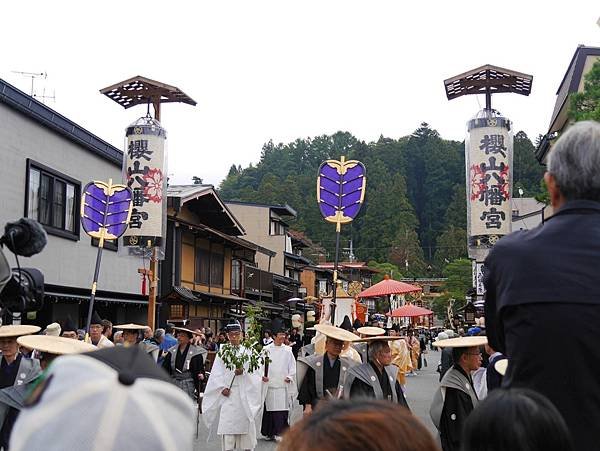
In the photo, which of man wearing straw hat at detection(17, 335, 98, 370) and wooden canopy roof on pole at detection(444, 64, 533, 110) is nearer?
man wearing straw hat at detection(17, 335, 98, 370)

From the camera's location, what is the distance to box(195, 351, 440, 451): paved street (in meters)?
12.7

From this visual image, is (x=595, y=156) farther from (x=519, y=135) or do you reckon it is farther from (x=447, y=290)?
(x=519, y=135)

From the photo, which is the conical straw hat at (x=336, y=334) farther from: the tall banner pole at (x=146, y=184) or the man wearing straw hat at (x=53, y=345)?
the tall banner pole at (x=146, y=184)

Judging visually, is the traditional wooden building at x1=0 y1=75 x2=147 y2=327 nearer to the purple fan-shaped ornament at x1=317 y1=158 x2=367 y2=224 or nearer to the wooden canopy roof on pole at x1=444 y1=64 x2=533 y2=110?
the purple fan-shaped ornament at x1=317 y1=158 x2=367 y2=224

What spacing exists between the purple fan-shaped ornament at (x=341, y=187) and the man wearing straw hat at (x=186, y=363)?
3578 mm

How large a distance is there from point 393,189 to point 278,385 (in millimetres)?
70737

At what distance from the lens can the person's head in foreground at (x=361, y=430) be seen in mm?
1380

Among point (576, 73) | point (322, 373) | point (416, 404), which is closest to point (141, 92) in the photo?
point (416, 404)

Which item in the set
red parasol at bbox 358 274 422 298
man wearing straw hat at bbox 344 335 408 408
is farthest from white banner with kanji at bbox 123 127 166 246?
red parasol at bbox 358 274 422 298

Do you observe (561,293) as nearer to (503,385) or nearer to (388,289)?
(503,385)

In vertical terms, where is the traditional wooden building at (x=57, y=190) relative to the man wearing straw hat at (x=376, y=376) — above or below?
above

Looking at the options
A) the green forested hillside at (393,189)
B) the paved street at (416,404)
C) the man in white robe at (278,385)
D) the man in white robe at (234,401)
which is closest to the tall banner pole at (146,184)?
the paved street at (416,404)

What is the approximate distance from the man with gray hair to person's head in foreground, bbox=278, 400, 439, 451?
3.69 feet

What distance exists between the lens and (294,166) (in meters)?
95.5
